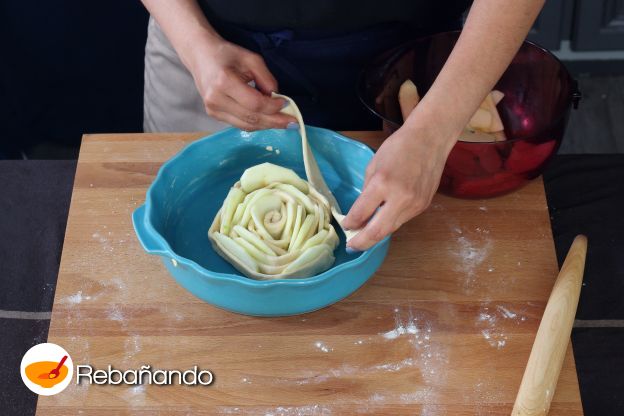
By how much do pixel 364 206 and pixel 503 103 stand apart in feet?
1.39

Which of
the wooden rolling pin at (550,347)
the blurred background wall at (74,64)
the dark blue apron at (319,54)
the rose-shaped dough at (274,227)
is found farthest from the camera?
the blurred background wall at (74,64)

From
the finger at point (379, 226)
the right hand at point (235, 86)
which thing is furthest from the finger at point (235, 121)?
the finger at point (379, 226)

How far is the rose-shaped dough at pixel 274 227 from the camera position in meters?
1.08

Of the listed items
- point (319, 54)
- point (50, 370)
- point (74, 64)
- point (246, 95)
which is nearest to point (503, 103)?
point (319, 54)

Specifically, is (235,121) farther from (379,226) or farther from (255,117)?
(379,226)

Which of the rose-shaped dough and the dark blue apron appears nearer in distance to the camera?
the rose-shaped dough

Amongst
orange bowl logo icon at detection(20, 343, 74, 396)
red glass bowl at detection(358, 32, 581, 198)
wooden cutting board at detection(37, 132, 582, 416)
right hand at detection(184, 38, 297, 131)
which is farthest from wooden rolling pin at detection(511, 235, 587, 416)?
orange bowl logo icon at detection(20, 343, 74, 396)

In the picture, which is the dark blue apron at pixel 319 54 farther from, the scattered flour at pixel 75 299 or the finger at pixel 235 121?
the scattered flour at pixel 75 299

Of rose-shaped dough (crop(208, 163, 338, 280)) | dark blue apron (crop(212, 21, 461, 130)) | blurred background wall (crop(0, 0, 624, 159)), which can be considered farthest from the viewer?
blurred background wall (crop(0, 0, 624, 159))

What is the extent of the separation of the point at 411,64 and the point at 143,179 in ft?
1.61

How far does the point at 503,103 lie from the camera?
1.31 metres

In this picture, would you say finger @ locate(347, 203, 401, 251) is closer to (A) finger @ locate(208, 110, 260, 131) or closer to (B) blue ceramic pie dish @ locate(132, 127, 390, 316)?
(B) blue ceramic pie dish @ locate(132, 127, 390, 316)

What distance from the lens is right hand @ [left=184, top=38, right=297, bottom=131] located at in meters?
1.17

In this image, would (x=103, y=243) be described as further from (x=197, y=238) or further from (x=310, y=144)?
(x=310, y=144)
